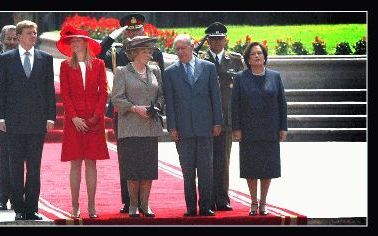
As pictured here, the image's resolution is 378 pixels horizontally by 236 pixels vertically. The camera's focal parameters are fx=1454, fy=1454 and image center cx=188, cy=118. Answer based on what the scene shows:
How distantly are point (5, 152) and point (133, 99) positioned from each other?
1.62 metres

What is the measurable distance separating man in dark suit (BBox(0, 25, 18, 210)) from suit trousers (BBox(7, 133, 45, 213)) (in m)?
0.63

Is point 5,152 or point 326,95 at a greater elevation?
point 326,95

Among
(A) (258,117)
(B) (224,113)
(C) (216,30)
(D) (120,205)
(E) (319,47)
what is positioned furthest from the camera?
(E) (319,47)

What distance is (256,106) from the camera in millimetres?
13523

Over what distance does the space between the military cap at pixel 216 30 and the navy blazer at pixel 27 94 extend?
1.56 meters

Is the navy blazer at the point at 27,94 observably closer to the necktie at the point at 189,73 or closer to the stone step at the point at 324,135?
the necktie at the point at 189,73

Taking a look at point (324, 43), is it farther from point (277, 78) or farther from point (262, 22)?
point (277, 78)

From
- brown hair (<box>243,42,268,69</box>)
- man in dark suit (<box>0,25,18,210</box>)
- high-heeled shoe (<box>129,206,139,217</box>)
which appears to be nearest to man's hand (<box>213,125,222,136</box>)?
brown hair (<box>243,42,268,69</box>)

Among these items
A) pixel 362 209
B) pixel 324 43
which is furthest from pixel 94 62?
pixel 324 43

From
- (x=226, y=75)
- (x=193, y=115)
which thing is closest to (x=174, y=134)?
(x=193, y=115)

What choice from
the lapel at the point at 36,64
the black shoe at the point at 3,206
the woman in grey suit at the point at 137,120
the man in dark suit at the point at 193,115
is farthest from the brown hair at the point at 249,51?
the black shoe at the point at 3,206

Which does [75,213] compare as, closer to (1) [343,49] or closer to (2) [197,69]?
(2) [197,69]

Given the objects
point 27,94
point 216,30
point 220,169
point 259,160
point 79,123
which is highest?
point 216,30

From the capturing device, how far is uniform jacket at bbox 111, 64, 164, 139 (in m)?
13.3
